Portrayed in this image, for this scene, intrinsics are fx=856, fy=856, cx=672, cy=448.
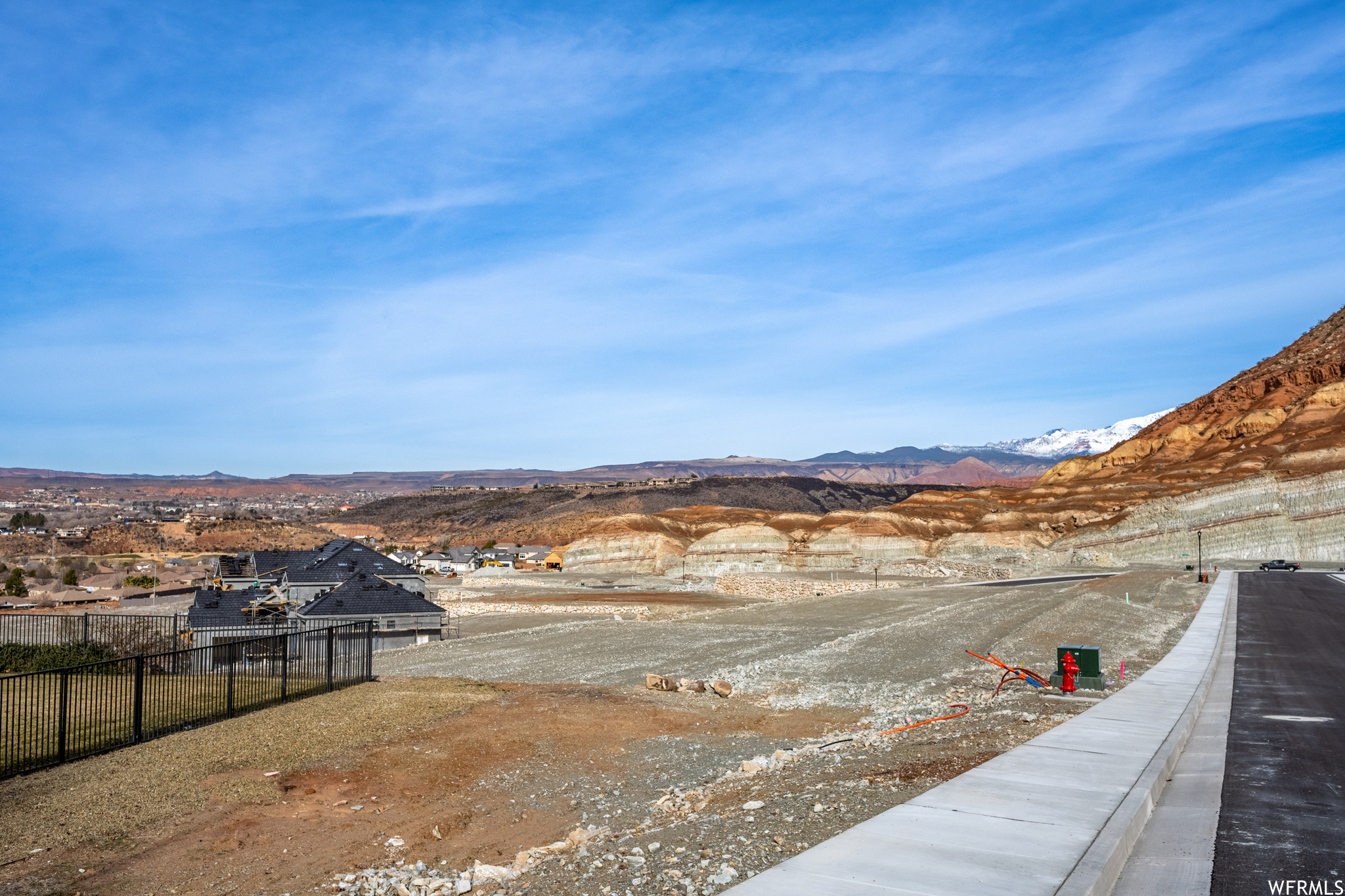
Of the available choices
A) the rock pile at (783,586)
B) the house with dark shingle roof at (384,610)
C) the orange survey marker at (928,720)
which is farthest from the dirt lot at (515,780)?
the rock pile at (783,586)

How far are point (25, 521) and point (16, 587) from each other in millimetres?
99888

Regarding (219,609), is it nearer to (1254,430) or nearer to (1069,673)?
(1069,673)

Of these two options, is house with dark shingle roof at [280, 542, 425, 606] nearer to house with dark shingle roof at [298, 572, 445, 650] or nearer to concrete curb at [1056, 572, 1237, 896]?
house with dark shingle roof at [298, 572, 445, 650]

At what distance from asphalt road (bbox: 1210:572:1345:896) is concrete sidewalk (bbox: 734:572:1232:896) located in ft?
2.65

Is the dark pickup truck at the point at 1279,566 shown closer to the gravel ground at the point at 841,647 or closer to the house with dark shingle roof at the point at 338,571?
the gravel ground at the point at 841,647

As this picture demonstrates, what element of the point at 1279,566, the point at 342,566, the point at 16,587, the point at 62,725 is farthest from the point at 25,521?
the point at 1279,566

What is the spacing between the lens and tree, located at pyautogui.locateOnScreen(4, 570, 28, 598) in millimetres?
73562

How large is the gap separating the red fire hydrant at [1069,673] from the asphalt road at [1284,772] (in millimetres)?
2805

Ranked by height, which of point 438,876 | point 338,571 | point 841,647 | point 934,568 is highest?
point 338,571

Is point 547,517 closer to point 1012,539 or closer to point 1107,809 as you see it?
point 1012,539

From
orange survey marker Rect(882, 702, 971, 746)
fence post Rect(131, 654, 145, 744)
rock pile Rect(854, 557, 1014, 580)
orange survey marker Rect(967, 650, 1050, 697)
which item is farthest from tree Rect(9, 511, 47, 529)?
orange survey marker Rect(882, 702, 971, 746)

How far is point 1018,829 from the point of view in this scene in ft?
26.5

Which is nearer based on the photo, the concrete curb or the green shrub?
the concrete curb

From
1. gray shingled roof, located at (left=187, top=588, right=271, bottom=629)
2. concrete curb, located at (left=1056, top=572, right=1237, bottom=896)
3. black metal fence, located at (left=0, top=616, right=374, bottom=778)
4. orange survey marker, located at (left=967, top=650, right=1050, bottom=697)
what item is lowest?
gray shingled roof, located at (left=187, top=588, right=271, bottom=629)
